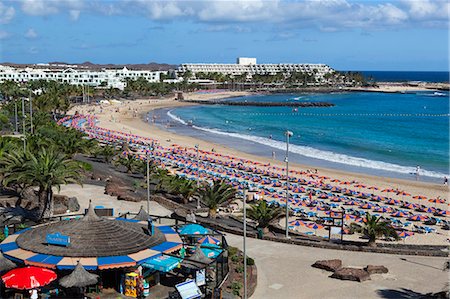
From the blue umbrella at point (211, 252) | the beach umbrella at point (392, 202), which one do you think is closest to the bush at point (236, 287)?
the blue umbrella at point (211, 252)

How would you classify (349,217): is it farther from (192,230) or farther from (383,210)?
(192,230)

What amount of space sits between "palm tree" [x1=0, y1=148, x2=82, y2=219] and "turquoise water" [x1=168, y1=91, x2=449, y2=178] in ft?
121

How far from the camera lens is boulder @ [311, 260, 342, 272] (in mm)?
21042

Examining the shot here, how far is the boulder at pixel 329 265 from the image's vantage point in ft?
69.0

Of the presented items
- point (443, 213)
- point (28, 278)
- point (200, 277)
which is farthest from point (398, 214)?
point (28, 278)

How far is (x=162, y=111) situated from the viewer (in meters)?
122

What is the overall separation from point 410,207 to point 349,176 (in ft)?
41.4

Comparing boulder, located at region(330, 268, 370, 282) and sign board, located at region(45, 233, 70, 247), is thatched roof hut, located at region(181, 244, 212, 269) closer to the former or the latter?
sign board, located at region(45, 233, 70, 247)

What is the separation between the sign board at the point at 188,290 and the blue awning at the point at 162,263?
1.06 m

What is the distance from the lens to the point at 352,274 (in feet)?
66.1

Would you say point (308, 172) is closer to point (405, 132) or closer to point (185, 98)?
point (405, 132)

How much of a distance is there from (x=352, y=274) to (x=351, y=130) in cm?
7119

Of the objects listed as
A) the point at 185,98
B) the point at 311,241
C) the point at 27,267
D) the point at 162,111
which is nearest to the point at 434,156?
the point at 311,241

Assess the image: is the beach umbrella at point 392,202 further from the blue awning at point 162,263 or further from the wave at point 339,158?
the blue awning at point 162,263
